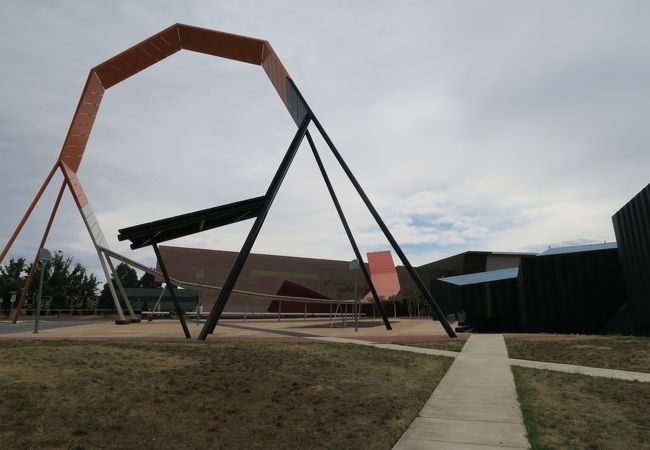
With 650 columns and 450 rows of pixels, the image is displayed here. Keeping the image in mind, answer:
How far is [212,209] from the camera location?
670 inches

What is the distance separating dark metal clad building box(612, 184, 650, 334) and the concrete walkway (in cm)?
1148

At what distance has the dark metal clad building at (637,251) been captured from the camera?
1739 cm

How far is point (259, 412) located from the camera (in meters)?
6.63

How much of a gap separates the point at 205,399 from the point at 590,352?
1182 cm

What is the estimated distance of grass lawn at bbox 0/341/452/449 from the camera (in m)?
5.46

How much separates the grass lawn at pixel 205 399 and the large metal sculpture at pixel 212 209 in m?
6.56

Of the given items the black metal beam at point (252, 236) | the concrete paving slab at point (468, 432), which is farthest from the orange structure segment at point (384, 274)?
the concrete paving slab at point (468, 432)

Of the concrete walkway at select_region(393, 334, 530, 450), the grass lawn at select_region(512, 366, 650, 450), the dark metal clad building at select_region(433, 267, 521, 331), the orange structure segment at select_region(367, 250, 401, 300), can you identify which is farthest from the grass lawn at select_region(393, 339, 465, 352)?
the orange structure segment at select_region(367, 250, 401, 300)

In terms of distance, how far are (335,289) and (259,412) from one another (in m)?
69.0

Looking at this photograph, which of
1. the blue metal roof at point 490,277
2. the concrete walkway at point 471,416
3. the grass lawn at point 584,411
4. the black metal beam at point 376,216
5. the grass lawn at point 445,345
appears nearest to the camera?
the concrete walkway at point 471,416

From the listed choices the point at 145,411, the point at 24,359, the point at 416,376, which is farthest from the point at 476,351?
the point at 24,359

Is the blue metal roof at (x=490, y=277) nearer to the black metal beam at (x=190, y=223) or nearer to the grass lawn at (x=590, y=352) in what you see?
the grass lawn at (x=590, y=352)

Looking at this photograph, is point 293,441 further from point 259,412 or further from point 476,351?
point 476,351

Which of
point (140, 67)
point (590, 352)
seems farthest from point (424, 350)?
point (140, 67)
